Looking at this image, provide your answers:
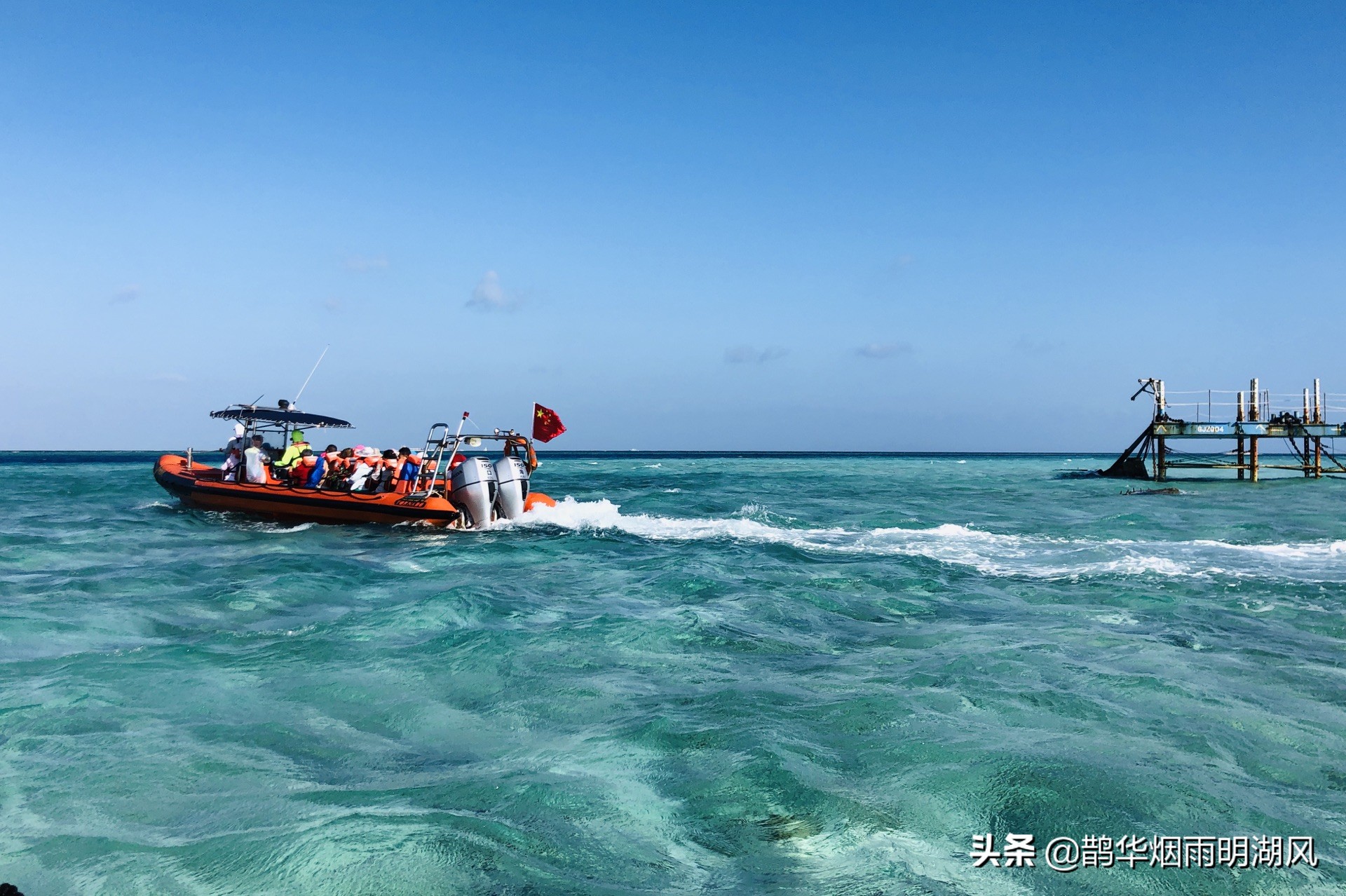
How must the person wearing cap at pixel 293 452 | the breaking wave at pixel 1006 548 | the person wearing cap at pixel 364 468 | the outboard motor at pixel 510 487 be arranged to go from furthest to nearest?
the person wearing cap at pixel 293 452 → the person wearing cap at pixel 364 468 → the outboard motor at pixel 510 487 → the breaking wave at pixel 1006 548

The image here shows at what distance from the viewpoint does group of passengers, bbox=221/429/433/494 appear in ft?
55.1

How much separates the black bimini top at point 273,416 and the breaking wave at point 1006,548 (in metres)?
5.65

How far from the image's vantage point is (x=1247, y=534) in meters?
16.0

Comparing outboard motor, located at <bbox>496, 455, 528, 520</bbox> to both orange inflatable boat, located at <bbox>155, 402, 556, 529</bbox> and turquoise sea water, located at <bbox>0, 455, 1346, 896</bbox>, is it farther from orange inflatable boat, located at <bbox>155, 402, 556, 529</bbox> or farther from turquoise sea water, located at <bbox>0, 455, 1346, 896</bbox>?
turquoise sea water, located at <bbox>0, 455, 1346, 896</bbox>

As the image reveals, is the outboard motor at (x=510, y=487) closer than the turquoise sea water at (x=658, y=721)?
No

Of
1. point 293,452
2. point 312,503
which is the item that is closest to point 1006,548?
point 312,503

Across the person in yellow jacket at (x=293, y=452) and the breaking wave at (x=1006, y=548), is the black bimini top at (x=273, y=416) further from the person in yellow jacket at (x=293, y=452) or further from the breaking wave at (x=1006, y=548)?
the breaking wave at (x=1006, y=548)

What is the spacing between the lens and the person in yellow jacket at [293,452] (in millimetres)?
18391

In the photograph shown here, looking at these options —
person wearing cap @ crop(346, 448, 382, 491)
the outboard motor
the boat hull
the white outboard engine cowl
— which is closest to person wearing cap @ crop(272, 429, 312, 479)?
the boat hull

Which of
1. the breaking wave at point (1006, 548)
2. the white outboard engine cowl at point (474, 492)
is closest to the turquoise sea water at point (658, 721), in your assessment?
the breaking wave at point (1006, 548)

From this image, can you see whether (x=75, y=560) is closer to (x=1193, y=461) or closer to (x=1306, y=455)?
(x=1193, y=461)

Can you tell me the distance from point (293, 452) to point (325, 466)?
1.52 m

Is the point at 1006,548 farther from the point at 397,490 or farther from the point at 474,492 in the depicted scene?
the point at 397,490

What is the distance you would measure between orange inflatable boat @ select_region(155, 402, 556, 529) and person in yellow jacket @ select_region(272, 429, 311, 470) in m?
0.24
